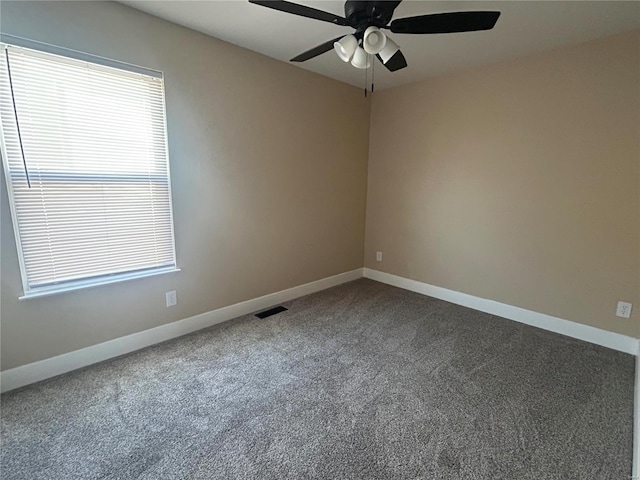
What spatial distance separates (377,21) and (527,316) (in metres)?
2.87

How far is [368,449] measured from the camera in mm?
1534

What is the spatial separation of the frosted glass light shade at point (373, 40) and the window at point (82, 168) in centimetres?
159

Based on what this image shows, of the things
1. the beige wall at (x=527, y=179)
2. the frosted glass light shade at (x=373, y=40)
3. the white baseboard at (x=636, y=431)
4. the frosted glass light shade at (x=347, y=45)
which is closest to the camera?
the white baseboard at (x=636, y=431)

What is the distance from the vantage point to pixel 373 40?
1.63 metres

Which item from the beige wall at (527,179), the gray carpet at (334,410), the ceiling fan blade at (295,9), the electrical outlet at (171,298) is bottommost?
the gray carpet at (334,410)

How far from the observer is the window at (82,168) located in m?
1.84

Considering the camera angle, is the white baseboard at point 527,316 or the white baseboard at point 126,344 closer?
the white baseboard at point 126,344

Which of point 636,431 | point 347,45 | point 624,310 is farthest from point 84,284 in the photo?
point 624,310

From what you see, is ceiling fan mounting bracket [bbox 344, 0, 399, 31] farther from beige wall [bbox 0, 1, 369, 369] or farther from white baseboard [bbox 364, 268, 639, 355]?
white baseboard [bbox 364, 268, 639, 355]

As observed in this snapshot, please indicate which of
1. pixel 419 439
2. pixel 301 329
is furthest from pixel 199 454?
pixel 301 329

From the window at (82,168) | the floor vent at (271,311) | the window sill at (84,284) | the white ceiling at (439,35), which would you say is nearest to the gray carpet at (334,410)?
the floor vent at (271,311)

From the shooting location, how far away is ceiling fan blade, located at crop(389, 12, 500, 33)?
149 cm

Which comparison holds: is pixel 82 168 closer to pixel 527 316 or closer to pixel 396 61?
pixel 396 61

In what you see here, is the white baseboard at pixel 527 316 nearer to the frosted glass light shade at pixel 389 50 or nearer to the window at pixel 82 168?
the frosted glass light shade at pixel 389 50
